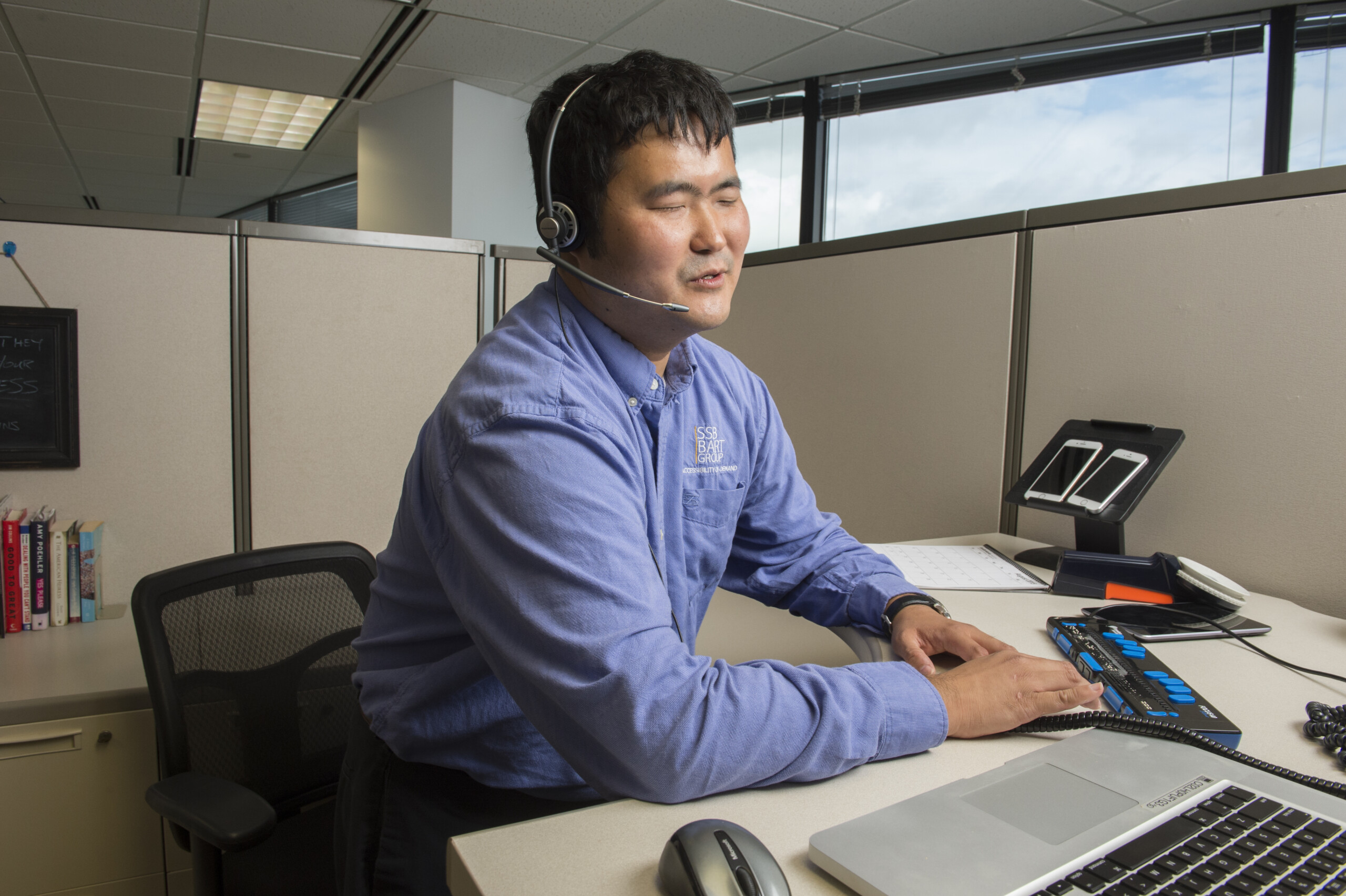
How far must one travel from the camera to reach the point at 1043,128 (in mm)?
3793

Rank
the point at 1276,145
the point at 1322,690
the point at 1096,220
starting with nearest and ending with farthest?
the point at 1322,690
the point at 1096,220
the point at 1276,145

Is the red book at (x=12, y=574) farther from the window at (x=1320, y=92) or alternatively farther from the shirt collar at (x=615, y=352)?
the window at (x=1320, y=92)

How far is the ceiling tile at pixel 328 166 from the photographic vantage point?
5.99 metres

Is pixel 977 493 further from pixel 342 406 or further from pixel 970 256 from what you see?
pixel 342 406

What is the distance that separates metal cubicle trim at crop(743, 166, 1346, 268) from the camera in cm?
104

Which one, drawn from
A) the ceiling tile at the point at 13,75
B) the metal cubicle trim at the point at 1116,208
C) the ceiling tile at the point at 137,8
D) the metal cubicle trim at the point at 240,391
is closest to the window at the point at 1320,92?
the metal cubicle trim at the point at 1116,208

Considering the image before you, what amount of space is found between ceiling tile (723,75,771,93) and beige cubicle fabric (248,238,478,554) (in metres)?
2.95

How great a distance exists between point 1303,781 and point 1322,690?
0.25 m

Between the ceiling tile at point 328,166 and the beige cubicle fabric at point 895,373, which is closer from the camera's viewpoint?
the beige cubicle fabric at point 895,373

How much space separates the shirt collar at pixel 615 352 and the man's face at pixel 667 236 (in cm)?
2

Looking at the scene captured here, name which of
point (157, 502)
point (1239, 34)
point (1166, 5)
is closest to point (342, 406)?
point (157, 502)

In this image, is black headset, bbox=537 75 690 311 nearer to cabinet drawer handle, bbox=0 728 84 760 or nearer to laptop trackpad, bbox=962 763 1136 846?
laptop trackpad, bbox=962 763 1136 846

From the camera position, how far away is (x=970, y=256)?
1.41 meters

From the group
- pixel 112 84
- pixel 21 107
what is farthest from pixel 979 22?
pixel 21 107
